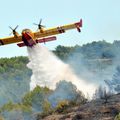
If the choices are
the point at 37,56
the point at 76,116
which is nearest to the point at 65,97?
the point at 37,56

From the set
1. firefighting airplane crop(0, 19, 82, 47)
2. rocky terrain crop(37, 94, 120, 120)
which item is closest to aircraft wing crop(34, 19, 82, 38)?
firefighting airplane crop(0, 19, 82, 47)

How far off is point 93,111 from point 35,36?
27580 mm

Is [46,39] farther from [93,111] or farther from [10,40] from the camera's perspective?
[93,111]

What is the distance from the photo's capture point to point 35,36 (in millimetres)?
162500

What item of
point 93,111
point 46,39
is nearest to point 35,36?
point 46,39

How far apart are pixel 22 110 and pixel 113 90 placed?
25.8 meters

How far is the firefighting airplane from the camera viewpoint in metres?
157

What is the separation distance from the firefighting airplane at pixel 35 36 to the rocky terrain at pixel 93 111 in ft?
55.3

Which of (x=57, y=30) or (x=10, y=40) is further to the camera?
(x=57, y=30)

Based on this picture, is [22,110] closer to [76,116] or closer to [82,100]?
[82,100]

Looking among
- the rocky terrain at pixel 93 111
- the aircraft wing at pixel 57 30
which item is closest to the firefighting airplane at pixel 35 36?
the aircraft wing at pixel 57 30

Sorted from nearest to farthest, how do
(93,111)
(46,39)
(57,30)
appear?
1. (93,111)
2. (46,39)
3. (57,30)

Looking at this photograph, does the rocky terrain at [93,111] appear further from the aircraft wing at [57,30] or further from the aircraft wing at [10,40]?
the aircraft wing at [57,30]

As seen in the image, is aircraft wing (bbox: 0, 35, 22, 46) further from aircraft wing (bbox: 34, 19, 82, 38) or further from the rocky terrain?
the rocky terrain
